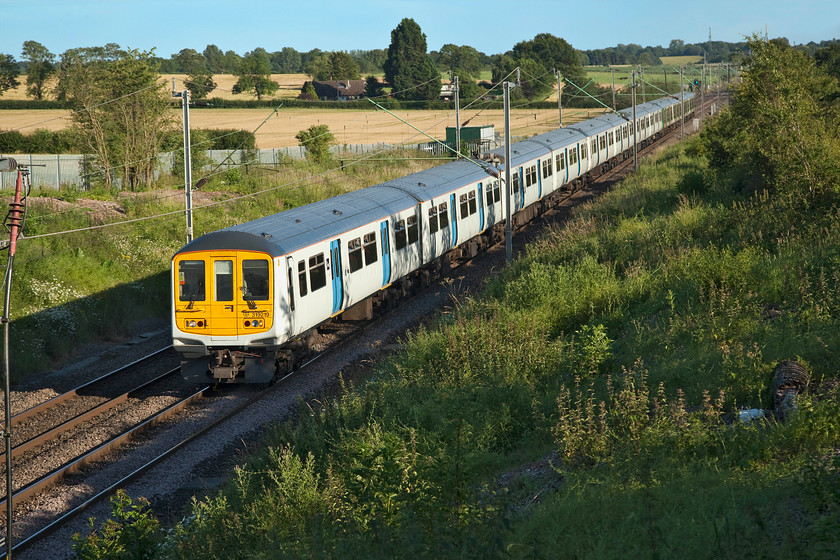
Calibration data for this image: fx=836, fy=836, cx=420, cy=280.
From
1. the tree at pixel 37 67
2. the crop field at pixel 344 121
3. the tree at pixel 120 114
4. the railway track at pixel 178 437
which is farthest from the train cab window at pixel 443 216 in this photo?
the tree at pixel 37 67

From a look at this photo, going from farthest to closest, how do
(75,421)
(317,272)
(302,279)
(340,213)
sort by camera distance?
(340,213), (317,272), (302,279), (75,421)

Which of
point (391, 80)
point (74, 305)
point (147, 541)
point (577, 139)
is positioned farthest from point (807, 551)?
point (391, 80)

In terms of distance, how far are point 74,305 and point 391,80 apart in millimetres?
101802

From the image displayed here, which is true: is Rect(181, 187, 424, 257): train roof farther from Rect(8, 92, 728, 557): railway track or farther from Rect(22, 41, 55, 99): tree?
Rect(22, 41, 55, 99): tree

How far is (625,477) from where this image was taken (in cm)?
782

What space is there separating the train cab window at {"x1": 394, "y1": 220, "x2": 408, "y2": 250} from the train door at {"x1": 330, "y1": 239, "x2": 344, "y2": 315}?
3059mm

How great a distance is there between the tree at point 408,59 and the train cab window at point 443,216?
294 feet

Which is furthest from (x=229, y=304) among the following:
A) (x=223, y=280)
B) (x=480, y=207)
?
(x=480, y=207)

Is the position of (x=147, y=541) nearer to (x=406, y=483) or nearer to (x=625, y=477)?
(x=406, y=483)

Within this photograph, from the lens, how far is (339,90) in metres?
122

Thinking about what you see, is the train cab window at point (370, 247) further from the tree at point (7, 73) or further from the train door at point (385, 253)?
the tree at point (7, 73)

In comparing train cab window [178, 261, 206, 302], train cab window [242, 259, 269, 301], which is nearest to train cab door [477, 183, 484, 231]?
train cab window [242, 259, 269, 301]

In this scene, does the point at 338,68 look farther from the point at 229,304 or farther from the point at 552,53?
the point at 229,304

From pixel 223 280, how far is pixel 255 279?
60 centimetres
